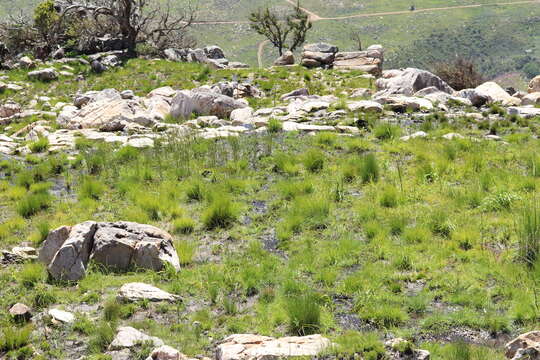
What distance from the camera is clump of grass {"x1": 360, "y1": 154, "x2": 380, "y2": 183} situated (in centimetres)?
1222

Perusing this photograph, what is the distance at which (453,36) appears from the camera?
489 ft

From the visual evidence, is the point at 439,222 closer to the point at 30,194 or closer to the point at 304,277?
the point at 304,277

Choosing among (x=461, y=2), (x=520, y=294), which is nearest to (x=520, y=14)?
(x=461, y=2)

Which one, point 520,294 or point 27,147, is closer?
point 520,294

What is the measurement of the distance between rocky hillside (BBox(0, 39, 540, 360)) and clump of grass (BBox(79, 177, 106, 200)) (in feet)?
0.18

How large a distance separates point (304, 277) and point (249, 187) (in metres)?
4.30

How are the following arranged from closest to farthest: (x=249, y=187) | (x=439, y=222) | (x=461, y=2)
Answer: (x=439, y=222) < (x=249, y=187) < (x=461, y=2)

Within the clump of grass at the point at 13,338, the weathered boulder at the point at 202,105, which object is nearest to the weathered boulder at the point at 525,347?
the clump of grass at the point at 13,338

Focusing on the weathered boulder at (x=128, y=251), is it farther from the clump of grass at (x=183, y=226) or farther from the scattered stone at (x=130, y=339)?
the scattered stone at (x=130, y=339)

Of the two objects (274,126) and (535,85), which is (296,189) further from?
(535,85)

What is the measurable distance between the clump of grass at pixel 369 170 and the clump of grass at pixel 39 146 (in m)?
10.0

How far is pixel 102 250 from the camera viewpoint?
8750 millimetres

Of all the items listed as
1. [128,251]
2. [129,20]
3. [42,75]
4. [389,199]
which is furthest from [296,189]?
[129,20]

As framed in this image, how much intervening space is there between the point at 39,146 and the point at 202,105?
584 cm
